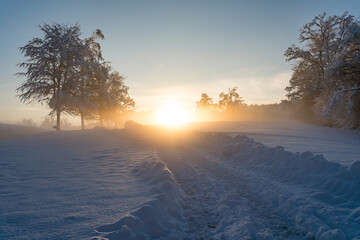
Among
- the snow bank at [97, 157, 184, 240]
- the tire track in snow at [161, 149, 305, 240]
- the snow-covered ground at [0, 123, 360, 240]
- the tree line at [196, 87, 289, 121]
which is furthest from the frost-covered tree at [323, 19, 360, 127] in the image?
the tree line at [196, 87, 289, 121]

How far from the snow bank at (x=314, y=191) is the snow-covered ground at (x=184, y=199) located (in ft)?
A: 0.06

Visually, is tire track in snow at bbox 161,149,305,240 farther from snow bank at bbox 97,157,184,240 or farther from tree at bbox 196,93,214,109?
tree at bbox 196,93,214,109

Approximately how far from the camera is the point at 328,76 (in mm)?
15531

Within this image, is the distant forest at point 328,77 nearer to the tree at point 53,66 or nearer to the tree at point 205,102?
the tree at point 53,66

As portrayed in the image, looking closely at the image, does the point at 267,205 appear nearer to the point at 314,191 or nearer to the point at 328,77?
the point at 314,191

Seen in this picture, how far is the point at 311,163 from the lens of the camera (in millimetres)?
5762

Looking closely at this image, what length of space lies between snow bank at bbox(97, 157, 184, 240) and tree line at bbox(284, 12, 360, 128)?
1537 centimetres

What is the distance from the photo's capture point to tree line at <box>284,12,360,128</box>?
1464cm

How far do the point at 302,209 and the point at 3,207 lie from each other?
5629 millimetres

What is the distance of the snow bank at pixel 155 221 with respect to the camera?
2930mm

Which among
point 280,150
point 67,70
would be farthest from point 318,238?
point 67,70

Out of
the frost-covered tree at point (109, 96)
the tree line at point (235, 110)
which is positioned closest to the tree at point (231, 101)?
the tree line at point (235, 110)

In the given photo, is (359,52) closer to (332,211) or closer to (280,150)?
(280,150)

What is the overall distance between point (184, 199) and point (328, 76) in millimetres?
16704
